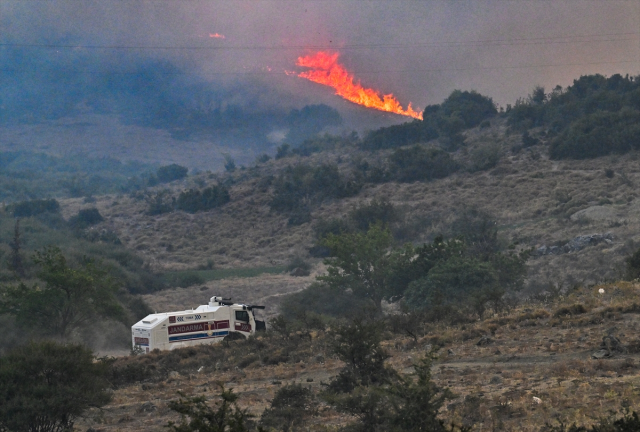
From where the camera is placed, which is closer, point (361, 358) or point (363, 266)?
point (361, 358)

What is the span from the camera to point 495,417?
12.0 metres

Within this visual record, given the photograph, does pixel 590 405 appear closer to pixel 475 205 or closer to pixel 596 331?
pixel 596 331

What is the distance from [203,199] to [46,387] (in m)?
83.2

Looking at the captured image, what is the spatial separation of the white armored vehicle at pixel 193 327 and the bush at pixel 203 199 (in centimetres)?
6213

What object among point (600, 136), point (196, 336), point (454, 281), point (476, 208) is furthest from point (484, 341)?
point (600, 136)

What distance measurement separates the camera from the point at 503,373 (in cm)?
1596

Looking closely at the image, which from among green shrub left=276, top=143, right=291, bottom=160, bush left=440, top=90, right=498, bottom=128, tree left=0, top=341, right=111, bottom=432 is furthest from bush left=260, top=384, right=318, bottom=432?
green shrub left=276, top=143, right=291, bottom=160

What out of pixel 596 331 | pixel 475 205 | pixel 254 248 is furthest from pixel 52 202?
pixel 596 331

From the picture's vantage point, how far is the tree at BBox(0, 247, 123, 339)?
1398 inches

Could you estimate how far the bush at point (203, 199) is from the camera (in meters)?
94.9

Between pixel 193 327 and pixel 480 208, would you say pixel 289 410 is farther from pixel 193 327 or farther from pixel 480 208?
pixel 480 208

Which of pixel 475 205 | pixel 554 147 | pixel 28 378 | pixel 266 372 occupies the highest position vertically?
pixel 554 147

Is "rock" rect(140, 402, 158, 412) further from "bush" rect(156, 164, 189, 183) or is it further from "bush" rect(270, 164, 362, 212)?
"bush" rect(156, 164, 189, 183)

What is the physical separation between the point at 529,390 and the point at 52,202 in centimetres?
10163
